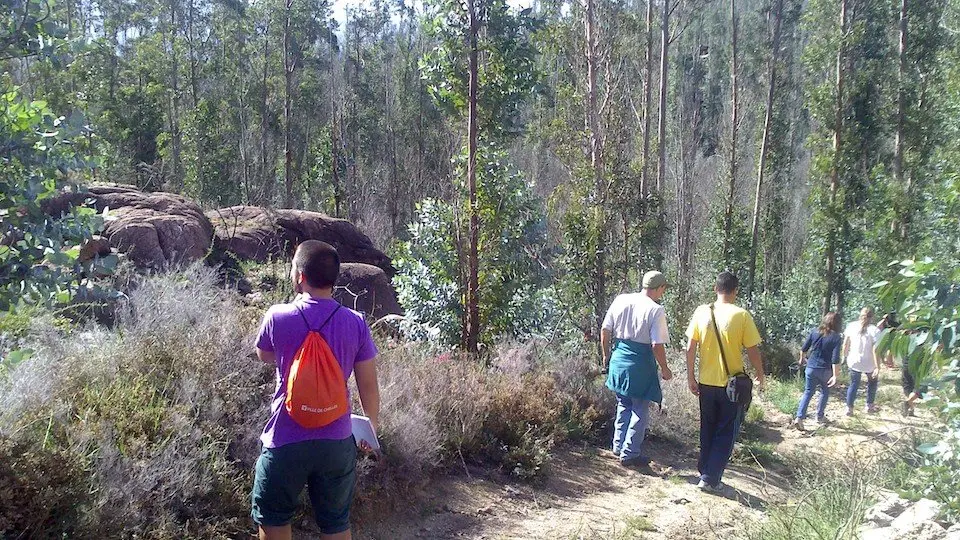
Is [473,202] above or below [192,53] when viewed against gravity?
below

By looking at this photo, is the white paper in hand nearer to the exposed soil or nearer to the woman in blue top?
the exposed soil

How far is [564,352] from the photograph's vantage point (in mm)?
8805

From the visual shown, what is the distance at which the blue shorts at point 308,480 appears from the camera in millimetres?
3298

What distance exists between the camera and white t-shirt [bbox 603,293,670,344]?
6.38 metres

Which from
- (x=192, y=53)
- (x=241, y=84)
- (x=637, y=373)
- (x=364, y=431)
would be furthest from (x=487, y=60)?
(x=192, y=53)

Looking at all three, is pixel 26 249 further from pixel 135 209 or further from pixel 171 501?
pixel 135 209

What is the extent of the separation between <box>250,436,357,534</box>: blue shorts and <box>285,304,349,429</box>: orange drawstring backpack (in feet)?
0.44

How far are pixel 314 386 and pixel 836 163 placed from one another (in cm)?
1893

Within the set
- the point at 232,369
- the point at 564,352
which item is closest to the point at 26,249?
the point at 232,369

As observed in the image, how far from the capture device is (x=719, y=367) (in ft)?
19.9

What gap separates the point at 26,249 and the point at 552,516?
3.86 metres

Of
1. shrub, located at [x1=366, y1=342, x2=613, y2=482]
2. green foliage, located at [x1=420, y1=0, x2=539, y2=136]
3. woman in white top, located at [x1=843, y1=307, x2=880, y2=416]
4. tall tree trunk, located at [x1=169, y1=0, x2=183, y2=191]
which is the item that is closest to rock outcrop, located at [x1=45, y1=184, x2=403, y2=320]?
shrub, located at [x1=366, y1=342, x2=613, y2=482]

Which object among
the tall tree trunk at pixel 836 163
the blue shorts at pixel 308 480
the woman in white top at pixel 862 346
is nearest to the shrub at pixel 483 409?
the blue shorts at pixel 308 480

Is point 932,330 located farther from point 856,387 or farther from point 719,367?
point 856,387
